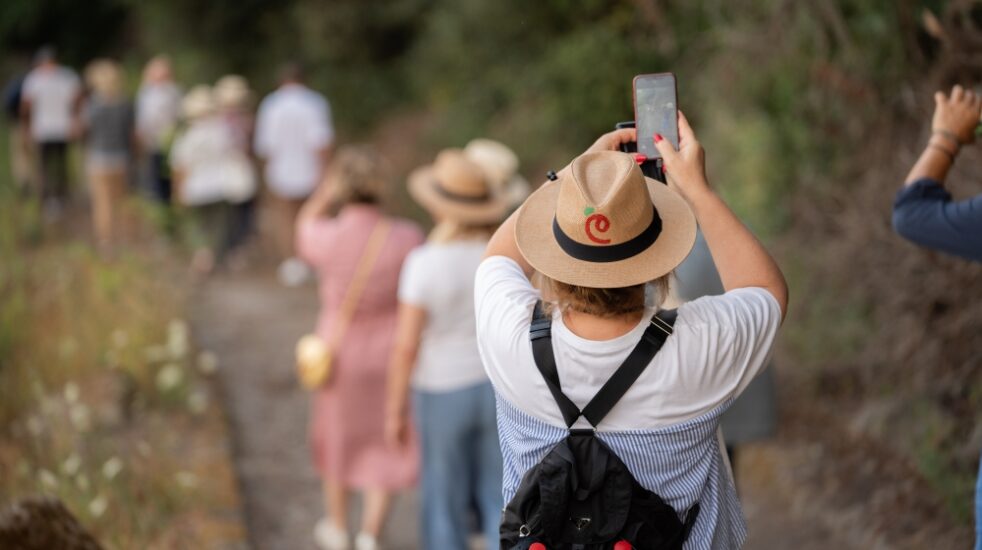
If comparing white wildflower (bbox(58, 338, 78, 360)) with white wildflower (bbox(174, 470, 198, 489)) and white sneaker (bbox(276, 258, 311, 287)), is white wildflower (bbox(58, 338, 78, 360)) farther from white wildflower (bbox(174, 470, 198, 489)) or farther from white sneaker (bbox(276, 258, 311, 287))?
white sneaker (bbox(276, 258, 311, 287))

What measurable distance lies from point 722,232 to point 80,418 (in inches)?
160

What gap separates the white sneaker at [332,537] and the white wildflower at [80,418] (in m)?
1.29

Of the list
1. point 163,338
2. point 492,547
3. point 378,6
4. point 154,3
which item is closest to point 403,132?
point 378,6

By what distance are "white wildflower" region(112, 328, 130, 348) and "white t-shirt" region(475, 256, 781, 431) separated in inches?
199

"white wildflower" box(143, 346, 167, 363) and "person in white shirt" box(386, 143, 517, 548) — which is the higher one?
"person in white shirt" box(386, 143, 517, 548)

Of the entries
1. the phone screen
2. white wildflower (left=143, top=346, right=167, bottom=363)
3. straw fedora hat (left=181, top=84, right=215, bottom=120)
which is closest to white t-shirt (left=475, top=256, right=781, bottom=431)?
the phone screen

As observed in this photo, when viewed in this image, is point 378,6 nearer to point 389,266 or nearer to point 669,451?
point 389,266

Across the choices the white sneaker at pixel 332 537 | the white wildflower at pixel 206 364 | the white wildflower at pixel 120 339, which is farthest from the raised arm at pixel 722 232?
the white wildflower at pixel 206 364

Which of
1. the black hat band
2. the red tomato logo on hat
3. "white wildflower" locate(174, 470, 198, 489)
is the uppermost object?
the red tomato logo on hat

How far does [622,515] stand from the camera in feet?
8.09

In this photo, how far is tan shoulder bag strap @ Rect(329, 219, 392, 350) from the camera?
203 inches

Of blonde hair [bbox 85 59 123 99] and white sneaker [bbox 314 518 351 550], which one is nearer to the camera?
white sneaker [bbox 314 518 351 550]

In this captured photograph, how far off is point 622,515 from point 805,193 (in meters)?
4.50

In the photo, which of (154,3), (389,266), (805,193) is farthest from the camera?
(154,3)
